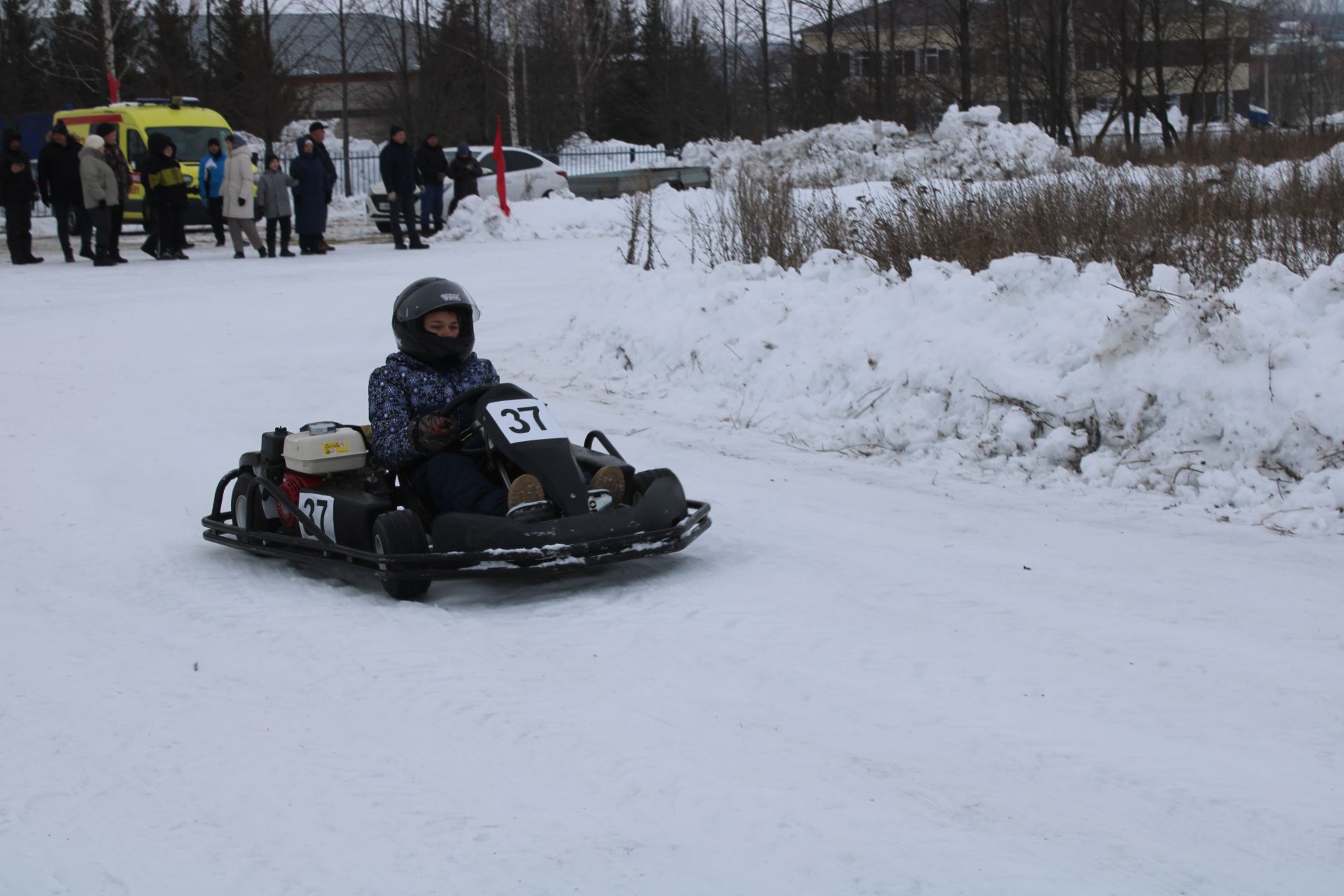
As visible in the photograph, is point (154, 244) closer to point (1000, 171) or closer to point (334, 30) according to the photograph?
point (1000, 171)

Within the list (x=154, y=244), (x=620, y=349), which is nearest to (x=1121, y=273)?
(x=620, y=349)

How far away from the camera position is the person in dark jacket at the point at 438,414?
5359 millimetres

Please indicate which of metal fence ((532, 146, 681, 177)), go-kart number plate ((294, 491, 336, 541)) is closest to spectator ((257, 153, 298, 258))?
go-kart number plate ((294, 491, 336, 541))

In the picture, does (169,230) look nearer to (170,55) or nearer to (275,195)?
(275,195)

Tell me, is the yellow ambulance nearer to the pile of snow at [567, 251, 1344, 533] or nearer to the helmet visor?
the pile of snow at [567, 251, 1344, 533]

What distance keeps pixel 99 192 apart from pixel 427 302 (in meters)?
13.7

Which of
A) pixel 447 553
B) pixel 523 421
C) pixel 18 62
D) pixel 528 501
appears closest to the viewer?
pixel 447 553

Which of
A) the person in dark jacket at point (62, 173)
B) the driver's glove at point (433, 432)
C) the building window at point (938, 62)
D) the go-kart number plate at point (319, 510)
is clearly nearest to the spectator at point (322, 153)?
the person in dark jacket at point (62, 173)

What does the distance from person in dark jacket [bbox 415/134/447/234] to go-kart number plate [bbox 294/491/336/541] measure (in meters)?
15.7

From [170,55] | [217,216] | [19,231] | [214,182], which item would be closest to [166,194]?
[214,182]

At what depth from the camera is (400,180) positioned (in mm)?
20062

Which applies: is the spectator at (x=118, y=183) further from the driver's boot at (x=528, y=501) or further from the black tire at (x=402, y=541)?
the driver's boot at (x=528, y=501)

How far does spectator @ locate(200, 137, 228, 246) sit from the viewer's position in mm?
20000

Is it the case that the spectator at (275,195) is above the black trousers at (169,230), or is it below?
above
